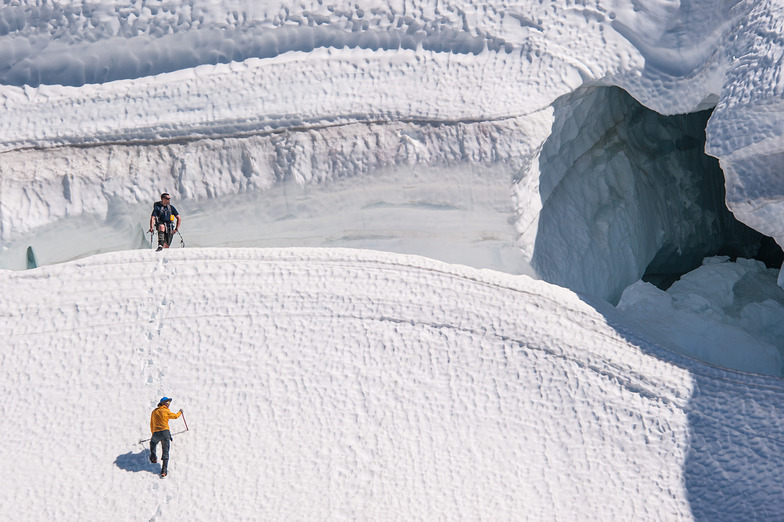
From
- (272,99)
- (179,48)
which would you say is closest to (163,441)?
(272,99)

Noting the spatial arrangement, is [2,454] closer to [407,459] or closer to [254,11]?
[407,459]

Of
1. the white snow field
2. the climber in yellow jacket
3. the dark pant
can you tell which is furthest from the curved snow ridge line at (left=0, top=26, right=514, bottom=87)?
the dark pant

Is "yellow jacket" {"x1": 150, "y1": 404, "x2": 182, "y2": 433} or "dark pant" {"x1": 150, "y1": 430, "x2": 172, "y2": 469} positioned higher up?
"yellow jacket" {"x1": 150, "y1": 404, "x2": 182, "y2": 433}

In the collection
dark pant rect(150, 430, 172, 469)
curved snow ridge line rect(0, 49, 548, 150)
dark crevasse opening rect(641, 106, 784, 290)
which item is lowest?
dark pant rect(150, 430, 172, 469)

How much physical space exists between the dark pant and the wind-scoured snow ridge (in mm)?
116

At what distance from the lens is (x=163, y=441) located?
12.9ft

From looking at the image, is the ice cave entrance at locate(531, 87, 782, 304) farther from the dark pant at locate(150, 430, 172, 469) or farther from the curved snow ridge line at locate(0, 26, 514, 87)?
the dark pant at locate(150, 430, 172, 469)

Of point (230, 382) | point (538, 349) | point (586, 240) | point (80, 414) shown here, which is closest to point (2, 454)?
point (80, 414)

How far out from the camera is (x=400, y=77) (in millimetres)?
4953

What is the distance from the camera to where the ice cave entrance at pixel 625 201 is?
5.17 m

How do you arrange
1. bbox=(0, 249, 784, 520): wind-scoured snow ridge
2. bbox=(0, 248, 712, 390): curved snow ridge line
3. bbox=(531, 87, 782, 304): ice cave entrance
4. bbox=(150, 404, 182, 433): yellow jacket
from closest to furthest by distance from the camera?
bbox=(150, 404, 182, 433): yellow jacket, bbox=(0, 249, 784, 520): wind-scoured snow ridge, bbox=(0, 248, 712, 390): curved snow ridge line, bbox=(531, 87, 782, 304): ice cave entrance

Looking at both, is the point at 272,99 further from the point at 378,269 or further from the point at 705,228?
the point at 705,228

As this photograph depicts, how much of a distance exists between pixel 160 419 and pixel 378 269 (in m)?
1.40

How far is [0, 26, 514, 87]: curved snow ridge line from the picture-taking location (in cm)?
502
